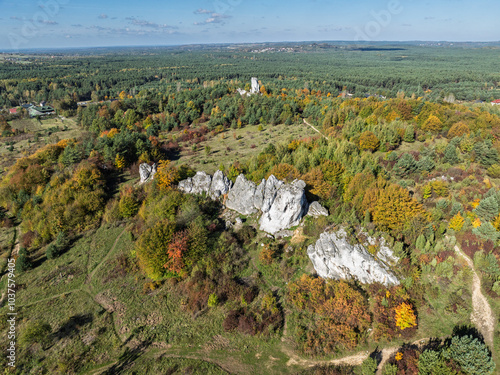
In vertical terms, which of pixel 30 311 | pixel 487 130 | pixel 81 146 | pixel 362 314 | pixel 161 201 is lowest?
pixel 30 311

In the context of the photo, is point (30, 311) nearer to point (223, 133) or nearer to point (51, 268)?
point (51, 268)

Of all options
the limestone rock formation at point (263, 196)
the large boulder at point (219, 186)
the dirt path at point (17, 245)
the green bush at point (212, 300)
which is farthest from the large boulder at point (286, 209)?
the dirt path at point (17, 245)

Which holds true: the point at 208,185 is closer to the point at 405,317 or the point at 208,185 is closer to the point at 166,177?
the point at 166,177

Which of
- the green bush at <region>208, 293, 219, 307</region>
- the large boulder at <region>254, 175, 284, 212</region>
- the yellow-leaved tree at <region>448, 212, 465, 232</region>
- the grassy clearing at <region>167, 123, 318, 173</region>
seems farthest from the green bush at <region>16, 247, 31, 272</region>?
the yellow-leaved tree at <region>448, 212, 465, 232</region>

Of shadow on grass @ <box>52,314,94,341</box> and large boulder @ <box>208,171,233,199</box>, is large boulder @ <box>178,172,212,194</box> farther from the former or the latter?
shadow on grass @ <box>52,314,94,341</box>

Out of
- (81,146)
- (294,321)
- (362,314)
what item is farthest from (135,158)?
(362,314)

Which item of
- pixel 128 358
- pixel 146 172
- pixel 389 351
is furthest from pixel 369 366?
pixel 146 172

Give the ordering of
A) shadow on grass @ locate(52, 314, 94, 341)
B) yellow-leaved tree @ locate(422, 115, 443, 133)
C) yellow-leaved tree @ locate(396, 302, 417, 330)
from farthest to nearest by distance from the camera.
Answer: yellow-leaved tree @ locate(422, 115, 443, 133) → shadow on grass @ locate(52, 314, 94, 341) → yellow-leaved tree @ locate(396, 302, 417, 330)
